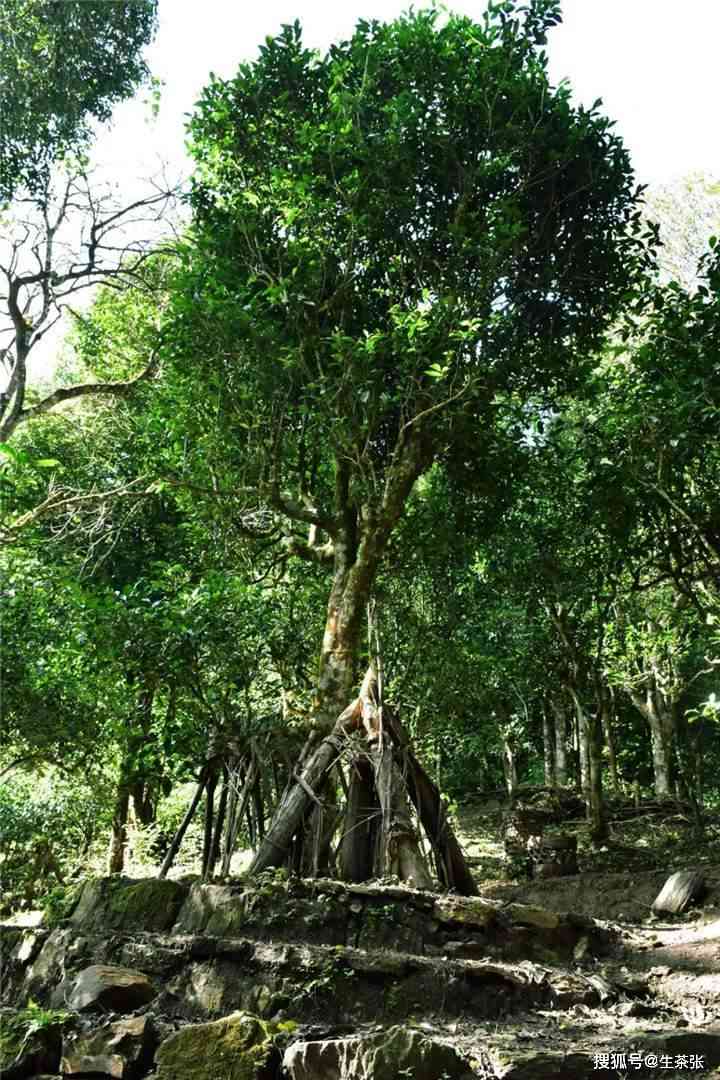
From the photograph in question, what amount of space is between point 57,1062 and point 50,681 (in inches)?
249

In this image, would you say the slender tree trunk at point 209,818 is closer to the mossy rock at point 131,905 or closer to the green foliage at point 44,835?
the mossy rock at point 131,905

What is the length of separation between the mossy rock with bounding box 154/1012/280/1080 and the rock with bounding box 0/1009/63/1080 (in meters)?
0.74

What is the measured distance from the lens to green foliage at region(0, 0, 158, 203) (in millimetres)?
10555

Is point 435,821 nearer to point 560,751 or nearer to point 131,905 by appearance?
point 131,905

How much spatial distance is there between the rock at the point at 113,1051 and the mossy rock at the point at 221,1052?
148 mm

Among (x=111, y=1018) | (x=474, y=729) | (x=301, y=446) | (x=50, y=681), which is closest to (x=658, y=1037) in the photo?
(x=111, y=1018)

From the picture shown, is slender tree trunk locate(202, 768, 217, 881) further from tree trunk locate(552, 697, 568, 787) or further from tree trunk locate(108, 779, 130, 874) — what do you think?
tree trunk locate(552, 697, 568, 787)

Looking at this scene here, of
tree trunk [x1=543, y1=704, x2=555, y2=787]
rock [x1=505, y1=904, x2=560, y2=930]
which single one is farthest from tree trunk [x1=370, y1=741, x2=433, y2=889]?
tree trunk [x1=543, y1=704, x2=555, y2=787]

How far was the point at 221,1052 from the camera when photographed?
4457 mm

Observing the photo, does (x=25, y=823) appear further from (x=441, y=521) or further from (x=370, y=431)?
(x=370, y=431)

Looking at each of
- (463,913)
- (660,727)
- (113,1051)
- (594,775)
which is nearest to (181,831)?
(463,913)

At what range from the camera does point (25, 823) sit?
1550 centimetres

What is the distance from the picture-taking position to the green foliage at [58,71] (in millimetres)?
10555

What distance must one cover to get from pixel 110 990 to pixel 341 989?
1544 millimetres
